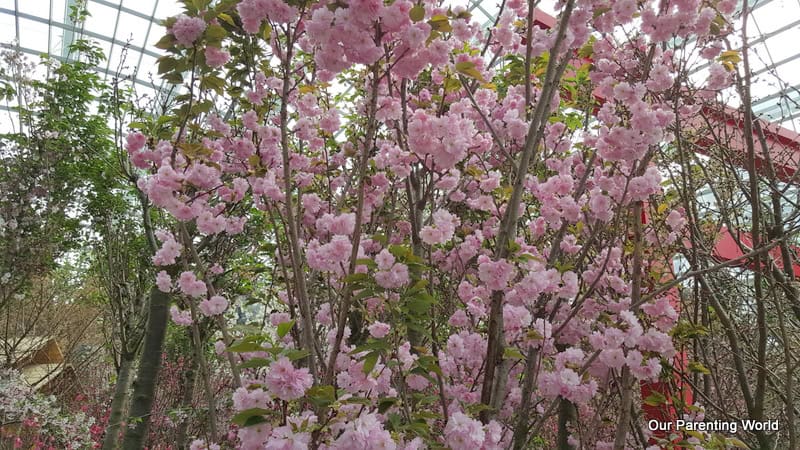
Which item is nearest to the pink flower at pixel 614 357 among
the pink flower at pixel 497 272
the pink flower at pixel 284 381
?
→ the pink flower at pixel 497 272

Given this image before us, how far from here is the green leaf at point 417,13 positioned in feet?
4.37

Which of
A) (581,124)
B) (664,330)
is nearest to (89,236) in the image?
(581,124)

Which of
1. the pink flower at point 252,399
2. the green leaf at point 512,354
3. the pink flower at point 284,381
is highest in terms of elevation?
the green leaf at point 512,354

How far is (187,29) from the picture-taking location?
158 centimetres


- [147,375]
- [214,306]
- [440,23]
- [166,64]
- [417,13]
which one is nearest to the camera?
[417,13]

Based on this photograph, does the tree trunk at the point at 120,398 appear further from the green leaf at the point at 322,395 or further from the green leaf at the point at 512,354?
the green leaf at the point at 512,354

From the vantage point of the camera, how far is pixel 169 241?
1971 millimetres

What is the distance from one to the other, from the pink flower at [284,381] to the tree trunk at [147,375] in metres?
1.54

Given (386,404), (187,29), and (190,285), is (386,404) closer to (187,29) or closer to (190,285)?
(190,285)

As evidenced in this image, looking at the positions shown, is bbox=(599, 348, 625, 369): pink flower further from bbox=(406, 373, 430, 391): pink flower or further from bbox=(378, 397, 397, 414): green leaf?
bbox=(378, 397, 397, 414): green leaf

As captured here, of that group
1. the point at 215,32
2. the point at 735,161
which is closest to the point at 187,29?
the point at 215,32

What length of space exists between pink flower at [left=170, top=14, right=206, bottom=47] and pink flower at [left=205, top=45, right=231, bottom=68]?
0.37 feet

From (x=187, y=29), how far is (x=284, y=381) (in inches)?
43.4

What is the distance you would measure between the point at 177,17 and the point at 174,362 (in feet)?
→ 19.1
